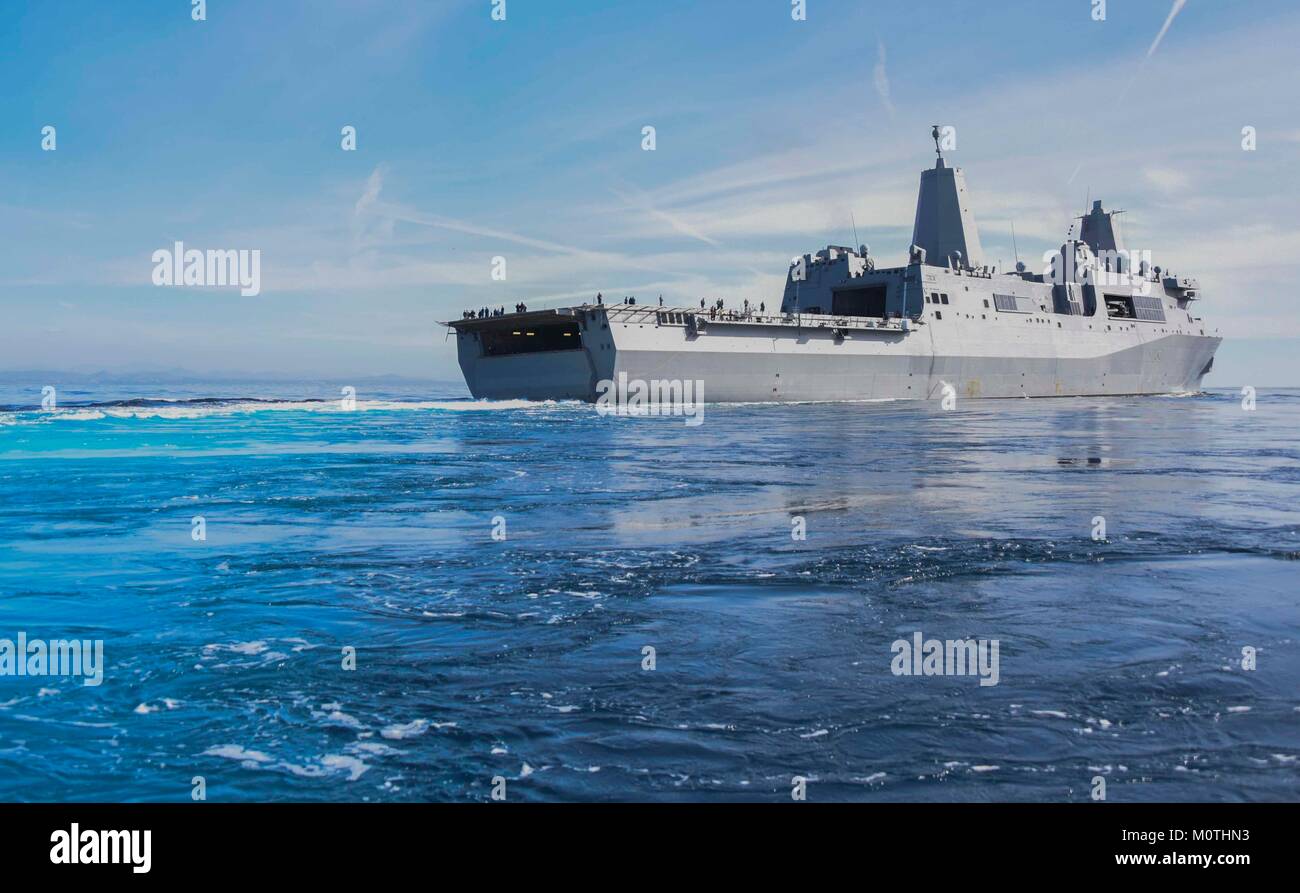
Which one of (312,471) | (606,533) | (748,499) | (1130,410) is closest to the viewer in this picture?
(606,533)

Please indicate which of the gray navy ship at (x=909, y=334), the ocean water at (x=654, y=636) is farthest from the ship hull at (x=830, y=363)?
the ocean water at (x=654, y=636)

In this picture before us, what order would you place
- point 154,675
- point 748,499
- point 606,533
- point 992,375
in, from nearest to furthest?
point 154,675
point 606,533
point 748,499
point 992,375

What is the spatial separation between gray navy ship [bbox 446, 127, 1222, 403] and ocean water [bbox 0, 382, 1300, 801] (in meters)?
25.8

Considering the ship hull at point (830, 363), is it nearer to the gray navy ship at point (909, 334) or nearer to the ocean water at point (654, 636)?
the gray navy ship at point (909, 334)

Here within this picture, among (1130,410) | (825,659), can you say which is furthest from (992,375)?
(825,659)

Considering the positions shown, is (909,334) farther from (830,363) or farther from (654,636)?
(654,636)

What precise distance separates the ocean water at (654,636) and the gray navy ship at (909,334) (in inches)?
1014

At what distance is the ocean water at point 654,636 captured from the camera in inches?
181

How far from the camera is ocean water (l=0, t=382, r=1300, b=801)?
15.1 ft

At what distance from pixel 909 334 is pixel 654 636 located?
4651 cm

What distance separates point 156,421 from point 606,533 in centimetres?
3349
